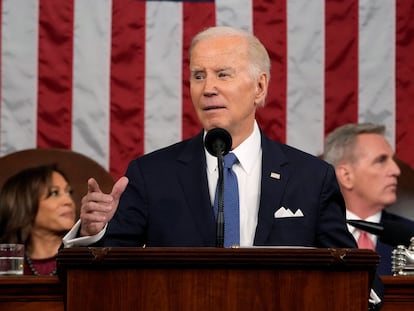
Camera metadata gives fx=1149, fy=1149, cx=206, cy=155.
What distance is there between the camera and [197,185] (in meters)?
3.70

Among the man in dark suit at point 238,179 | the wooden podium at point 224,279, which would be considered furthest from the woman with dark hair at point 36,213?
the wooden podium at point 224,279

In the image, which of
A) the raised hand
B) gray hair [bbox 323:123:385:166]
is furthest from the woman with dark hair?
the raised hand

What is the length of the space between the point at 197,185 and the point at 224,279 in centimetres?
102

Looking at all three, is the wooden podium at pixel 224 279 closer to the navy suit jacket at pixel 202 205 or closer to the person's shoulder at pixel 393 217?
the navy suit jacket at pixel 202 205

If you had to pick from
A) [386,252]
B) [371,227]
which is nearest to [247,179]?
[371,227]

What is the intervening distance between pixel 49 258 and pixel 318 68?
164 centimetres

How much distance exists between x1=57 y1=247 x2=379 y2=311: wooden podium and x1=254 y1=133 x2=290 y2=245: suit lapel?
86 cm

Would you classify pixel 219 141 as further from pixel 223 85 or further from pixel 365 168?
pixel 365 168

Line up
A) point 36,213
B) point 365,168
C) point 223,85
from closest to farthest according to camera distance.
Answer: point 223,85 < point 36,213 < point 365,168

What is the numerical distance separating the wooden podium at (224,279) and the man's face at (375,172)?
2.80 m

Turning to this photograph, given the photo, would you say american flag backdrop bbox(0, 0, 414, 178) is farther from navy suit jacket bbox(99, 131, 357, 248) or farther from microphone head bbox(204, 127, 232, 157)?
microphone head bbox(204, 127, 232, 157)

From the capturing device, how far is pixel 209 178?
3.76m

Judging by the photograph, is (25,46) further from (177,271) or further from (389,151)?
(177,271)

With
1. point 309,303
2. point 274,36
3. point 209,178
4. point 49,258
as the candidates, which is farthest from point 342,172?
point 309,303
